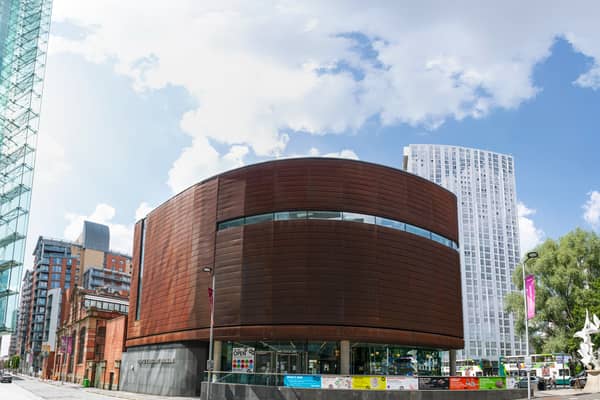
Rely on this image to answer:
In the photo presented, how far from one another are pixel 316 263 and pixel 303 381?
1007cm

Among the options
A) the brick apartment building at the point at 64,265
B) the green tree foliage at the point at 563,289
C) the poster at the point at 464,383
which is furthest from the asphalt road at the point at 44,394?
the brick apartment building at the point at 64,265

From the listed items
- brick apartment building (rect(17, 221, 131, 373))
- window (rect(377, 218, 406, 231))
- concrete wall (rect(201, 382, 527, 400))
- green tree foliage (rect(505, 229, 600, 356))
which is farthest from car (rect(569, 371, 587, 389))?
brick apartment building (rect(17, 221, 131, 373))

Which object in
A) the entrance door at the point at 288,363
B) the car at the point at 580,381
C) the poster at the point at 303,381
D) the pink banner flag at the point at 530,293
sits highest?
the pink banner flag at the point at 530,293

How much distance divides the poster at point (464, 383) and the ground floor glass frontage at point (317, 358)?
917 cm

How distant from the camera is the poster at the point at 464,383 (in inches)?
1538

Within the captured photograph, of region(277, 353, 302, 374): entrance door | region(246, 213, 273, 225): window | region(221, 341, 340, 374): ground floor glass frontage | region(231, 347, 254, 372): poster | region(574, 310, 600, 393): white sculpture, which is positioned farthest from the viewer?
region(574, 310, 600, 393): white sculpture

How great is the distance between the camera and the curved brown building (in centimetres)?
4453

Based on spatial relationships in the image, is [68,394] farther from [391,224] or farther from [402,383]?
[391,224]

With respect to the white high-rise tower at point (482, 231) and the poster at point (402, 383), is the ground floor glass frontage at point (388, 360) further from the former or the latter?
the white high-rise tower at point (482, 231)

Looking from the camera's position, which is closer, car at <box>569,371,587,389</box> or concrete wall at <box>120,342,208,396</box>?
concrete wall at <box>120,342,208,396</box>

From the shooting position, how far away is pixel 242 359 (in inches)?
1880

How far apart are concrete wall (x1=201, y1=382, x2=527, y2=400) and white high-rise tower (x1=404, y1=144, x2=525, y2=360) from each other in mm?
124820

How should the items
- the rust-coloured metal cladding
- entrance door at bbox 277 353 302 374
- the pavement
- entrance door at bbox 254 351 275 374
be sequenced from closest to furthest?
the rust-coloured metal cladding < entrance door at bbox 277 353 302 374 < entrance door at bbox 254 351 275 374 < the pavement

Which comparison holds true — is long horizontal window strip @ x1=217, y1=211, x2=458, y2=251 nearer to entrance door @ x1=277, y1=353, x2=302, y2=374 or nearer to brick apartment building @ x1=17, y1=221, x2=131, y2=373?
entrance door @ x1=277, y1=353, x2=302, y2=374
